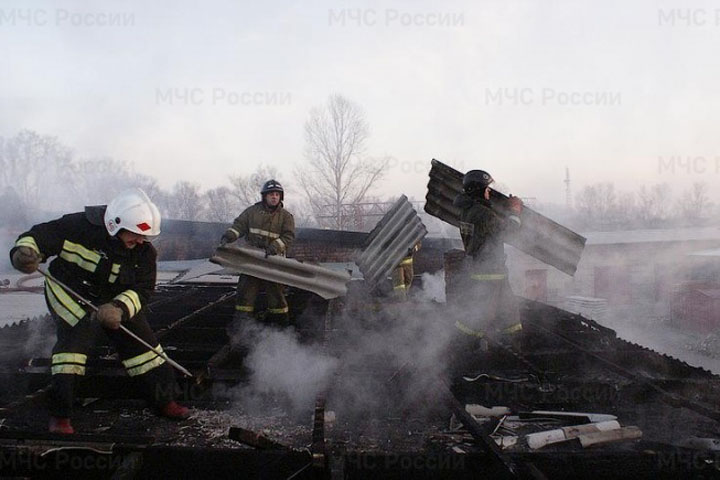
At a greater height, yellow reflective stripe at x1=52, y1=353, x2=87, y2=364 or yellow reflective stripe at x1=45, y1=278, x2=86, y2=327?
yellow reflective stripe at x1=45, y1=278, x2=86, y2=327

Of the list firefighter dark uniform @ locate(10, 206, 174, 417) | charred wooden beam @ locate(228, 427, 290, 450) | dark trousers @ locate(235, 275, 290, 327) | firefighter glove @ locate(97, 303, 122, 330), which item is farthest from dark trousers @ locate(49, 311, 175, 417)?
dark trousers @ locate(235, 275, 290, 327)

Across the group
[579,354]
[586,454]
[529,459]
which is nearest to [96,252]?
[529,459]

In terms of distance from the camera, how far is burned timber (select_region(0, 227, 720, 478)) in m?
2.41

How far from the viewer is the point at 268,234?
5781 millimetres

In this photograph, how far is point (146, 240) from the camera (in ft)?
11.2

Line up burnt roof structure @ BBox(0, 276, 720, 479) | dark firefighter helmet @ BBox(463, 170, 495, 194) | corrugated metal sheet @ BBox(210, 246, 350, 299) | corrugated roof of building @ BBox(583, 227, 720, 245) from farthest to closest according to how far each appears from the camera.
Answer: corrugated roof of building @ BBox(583, 227, 720, 245) < corrugated metal sheet @ BBox(210, 246, 350, 299) < dark firefighter helmet @ BBox(463, 170, 495, 194) < burnt roof structure @ BBox(0, 276, 720, 479)

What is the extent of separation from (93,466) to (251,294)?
10.1 ft

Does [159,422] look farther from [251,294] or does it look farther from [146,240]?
[251,294]

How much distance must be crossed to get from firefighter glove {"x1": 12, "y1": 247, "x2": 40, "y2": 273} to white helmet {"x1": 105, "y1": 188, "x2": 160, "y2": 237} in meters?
0.45

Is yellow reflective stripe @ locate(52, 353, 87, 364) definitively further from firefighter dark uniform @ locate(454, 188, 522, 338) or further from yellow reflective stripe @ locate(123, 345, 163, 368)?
firefighter dark uniform @ locate(454, 188, 522, 338)

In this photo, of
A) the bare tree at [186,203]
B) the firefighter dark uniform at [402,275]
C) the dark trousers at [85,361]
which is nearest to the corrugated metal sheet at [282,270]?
the firefighter dark uniform at [402,275]

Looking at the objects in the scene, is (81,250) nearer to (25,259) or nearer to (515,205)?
(25,259)

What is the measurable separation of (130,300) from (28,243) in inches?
26.6

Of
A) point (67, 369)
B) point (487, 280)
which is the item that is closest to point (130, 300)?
point (67, 369)
